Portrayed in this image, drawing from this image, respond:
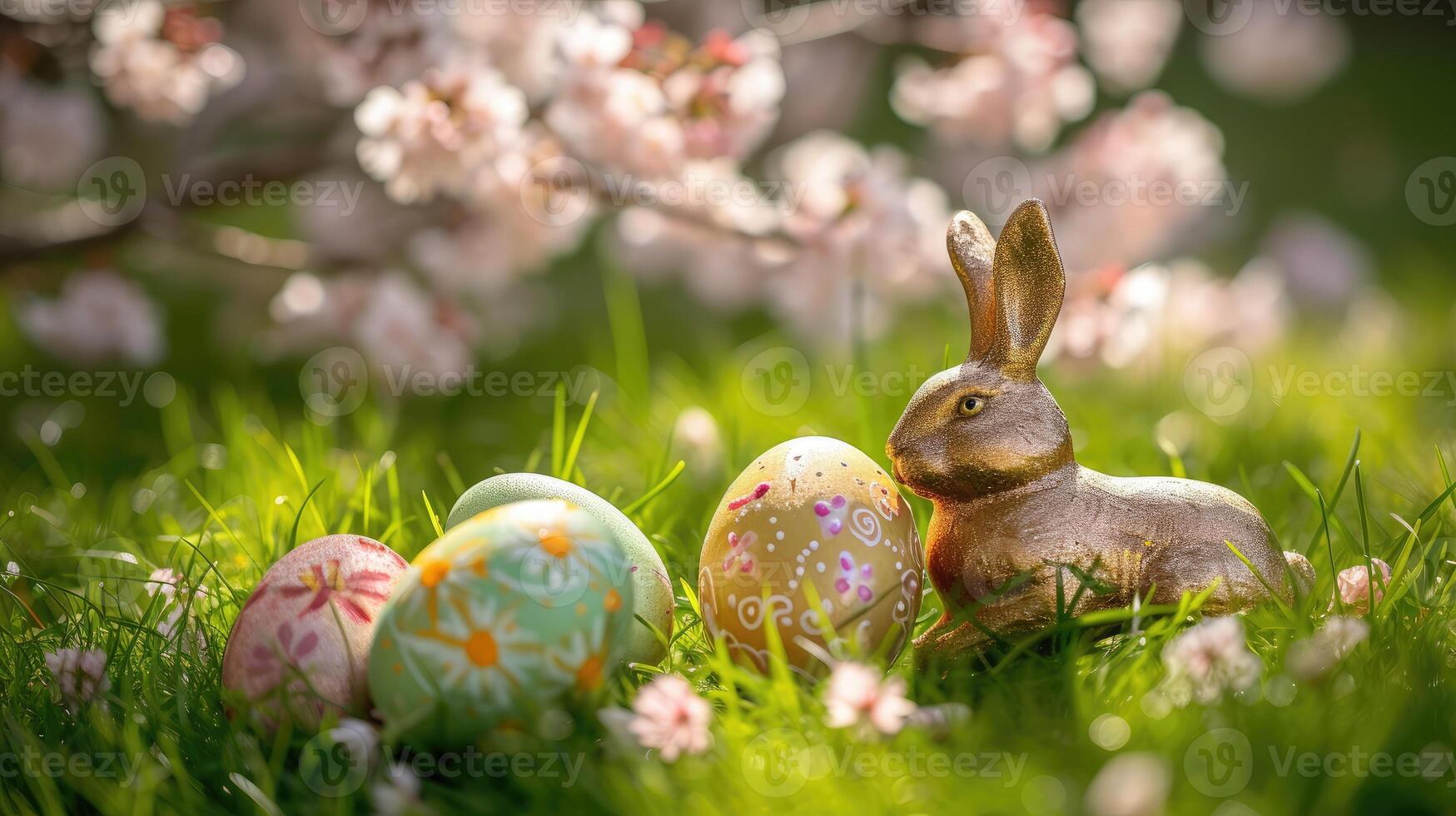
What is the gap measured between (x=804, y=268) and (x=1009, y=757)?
1.58 m

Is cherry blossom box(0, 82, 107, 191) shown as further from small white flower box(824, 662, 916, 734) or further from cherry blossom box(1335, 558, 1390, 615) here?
cherry blossom box(1335, 558, 1390, 615)

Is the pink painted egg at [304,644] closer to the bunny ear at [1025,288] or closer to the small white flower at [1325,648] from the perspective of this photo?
the bunny ear at [1025,288]

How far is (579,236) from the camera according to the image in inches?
123

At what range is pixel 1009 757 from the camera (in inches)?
41.3

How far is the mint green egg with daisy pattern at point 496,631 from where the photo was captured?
42.8 inches

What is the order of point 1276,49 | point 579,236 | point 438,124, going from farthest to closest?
point 1276,49 → point 579,236 → point 438,124

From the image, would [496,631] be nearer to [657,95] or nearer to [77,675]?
[77,675]

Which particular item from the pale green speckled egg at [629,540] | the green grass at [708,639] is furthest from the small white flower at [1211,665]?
the pale green speckled egg at [629,540]

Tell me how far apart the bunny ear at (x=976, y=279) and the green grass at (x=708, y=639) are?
0.33 m

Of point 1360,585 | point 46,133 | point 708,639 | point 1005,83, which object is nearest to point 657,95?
point 1005,83

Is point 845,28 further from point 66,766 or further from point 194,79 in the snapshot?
point 66,766

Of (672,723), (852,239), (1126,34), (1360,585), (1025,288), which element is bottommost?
(1360,585)

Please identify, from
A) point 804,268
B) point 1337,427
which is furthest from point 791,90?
point 1337,427

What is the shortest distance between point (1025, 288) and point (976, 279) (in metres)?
0.05
